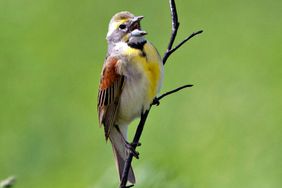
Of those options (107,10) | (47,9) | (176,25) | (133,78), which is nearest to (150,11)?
(107,10)

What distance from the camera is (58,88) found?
893 cm

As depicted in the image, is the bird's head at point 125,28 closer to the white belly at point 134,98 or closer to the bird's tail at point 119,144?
the white belly at point 134,98

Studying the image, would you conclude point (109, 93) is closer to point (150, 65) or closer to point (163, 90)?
point (150, 65)

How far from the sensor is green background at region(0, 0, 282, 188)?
798 centimetres

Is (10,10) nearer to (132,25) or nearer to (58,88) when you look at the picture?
(58,88)

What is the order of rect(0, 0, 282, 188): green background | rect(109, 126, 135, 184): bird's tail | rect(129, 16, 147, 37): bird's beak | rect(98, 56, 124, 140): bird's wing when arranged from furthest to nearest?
rect(0, 0, 282, 188): green background
rect(109, 126, 135, 184): bird's tail
rect(98, 56, 124, 140): bird's wing
rect(129, 16, 147, 37): bird's beak

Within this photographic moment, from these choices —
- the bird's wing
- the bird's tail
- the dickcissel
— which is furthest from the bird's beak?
the bird's tail

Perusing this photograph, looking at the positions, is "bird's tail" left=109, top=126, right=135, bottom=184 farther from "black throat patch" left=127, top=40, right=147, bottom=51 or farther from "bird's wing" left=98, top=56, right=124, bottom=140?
"black throat patch" left=127, top=40, right=147, bottom=51

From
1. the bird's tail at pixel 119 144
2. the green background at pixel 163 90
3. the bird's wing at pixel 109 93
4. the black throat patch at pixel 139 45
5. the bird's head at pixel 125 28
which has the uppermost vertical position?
the green background at pixel 163 90

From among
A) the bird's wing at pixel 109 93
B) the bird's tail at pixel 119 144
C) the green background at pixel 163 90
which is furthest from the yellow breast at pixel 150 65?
the green background at pixel 163 90

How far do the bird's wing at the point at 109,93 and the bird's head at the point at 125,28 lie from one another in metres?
0.10

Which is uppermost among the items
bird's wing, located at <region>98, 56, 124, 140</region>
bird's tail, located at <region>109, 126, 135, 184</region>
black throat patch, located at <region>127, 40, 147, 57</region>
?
black throat patch, located at <region>127, 40, 147, 57</region>

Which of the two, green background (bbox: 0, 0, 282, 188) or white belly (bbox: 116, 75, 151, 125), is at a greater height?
green background (bbox: 0, 0, 282, 188)

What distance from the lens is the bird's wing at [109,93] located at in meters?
5.13
